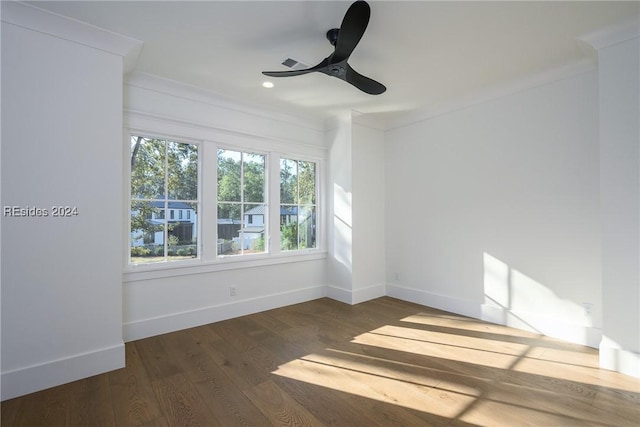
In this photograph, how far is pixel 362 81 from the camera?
2.59m

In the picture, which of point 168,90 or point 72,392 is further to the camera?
point 168,90

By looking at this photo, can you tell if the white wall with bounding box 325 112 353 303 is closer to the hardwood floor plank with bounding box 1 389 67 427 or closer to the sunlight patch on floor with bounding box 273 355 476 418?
the sunlight patch on floor with bounding box 273 355 476 418

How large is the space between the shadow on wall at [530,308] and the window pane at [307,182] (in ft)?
8.26

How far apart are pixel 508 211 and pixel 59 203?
4323 millimetres

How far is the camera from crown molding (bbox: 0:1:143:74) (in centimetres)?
211

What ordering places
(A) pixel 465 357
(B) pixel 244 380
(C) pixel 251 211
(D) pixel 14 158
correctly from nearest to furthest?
1. (D) pixel 14 158
2. (B) pixel 244 380
3. (A) pixel 465 357
4. (C) pixel 251 211

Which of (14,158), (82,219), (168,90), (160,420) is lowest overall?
(160,420)

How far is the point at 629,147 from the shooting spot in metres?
2.36

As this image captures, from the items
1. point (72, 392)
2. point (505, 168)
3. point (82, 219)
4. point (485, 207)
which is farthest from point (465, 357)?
point (82, 219)

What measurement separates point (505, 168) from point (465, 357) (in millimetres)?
2153

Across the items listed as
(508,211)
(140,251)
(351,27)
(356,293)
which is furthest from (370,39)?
(356,293)

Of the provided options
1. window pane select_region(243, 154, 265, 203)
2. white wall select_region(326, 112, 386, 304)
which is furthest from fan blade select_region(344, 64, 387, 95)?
window pane select_region(243, 154, 265, 203)

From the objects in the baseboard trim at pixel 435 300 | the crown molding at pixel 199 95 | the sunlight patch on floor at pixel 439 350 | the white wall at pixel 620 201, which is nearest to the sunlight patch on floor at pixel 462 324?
the baseboard trim at pixel 435 300

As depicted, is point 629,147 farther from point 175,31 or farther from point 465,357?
point 175,31
